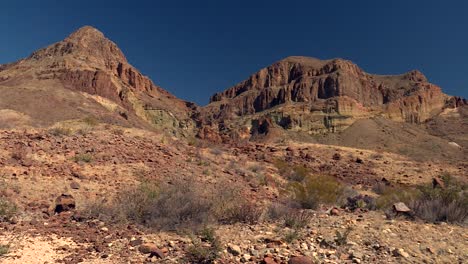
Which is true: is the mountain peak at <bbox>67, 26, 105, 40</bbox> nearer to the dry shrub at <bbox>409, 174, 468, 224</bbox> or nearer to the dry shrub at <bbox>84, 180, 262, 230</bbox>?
the dry shrub at <bbox>84, 180, 262, 230</bbox>

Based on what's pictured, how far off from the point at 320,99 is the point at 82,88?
206 feet

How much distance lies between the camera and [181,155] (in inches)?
635

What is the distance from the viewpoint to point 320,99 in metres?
104

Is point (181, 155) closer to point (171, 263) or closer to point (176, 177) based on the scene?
point (176, 177)

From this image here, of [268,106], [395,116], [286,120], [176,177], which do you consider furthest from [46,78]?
[395,116]

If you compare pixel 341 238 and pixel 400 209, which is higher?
pixel 400 209

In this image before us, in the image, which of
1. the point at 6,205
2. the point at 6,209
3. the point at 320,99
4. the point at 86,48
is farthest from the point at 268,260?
the point at 320,99

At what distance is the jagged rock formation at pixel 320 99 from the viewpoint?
84.2 m

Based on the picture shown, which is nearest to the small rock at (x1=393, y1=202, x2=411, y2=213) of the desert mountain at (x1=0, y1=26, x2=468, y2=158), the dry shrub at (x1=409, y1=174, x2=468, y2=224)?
the dry shrub at (x1=409, y1=174, x2=468, y2=224)

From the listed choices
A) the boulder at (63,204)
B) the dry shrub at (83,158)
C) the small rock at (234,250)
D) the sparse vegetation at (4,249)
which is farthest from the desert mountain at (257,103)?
the small rock at (234,250)

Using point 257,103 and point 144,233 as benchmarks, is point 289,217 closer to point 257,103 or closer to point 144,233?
point 144,233

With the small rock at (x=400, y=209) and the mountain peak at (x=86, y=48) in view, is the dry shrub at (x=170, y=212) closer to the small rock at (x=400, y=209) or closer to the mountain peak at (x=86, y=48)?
the small rock at (x=400, y=209)

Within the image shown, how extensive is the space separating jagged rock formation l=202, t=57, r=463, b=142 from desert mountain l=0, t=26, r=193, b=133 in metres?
17.5

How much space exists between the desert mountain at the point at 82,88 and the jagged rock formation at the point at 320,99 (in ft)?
57.4
